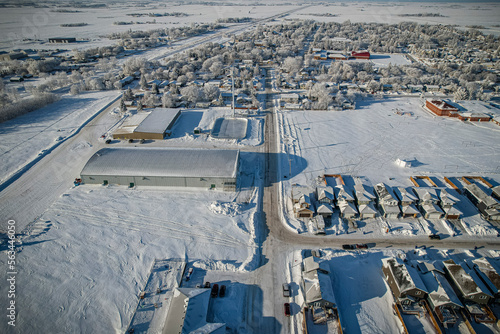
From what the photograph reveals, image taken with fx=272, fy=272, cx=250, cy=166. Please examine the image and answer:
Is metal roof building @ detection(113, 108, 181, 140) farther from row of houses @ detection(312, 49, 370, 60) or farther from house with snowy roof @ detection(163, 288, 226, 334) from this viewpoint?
row of houses @ detection(312, 49, 370, 60)

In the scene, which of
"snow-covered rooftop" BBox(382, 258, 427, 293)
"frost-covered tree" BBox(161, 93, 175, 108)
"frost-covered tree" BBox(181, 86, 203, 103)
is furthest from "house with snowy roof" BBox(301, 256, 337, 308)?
"frost-covered tree" BBox(181, 86, 203, 103)

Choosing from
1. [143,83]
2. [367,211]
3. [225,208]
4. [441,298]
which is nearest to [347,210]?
[367,211]

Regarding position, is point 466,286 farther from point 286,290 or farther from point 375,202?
point 286,290

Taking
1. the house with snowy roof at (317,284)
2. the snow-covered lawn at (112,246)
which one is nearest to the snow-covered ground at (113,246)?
the snow-covered lawn at (112,246)

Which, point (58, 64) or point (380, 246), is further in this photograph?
point (58, 64)

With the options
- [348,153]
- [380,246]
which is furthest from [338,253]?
[348,153]

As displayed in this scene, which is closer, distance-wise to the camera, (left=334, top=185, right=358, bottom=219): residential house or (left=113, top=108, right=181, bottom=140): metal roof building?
(left=334, top=185, right=358, bottom=219): residential house

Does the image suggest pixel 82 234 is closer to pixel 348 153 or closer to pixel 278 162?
pixel 278 162
